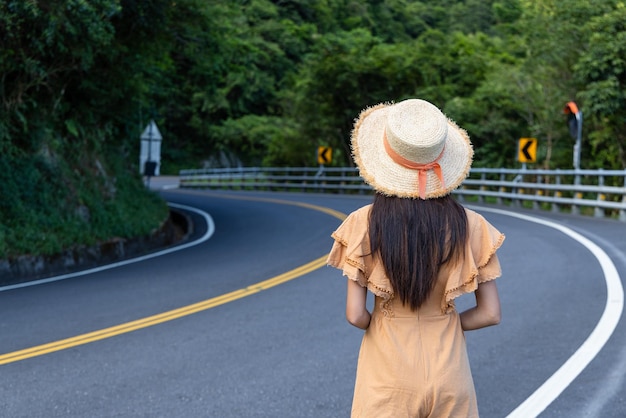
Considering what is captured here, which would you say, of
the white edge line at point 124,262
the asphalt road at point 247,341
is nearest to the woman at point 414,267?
the asphalt road at point 247,341

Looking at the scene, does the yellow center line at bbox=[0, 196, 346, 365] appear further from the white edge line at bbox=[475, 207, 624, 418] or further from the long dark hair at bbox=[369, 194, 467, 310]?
the long dark hair at bbox=[369, 194, 467, 310]

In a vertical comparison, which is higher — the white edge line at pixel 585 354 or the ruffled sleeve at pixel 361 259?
the ruffled sleeve at pixel 361 259

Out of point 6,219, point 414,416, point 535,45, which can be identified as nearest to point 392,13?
point 535,45

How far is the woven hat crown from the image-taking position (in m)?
3.00

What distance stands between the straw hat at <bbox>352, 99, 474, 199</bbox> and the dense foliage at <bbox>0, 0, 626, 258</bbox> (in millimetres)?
10817

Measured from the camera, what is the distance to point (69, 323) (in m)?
8.90

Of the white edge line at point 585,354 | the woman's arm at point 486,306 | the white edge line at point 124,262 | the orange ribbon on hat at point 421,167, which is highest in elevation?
the orange ribbon on hat at point 421,167

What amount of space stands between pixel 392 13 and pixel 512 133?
150 feet

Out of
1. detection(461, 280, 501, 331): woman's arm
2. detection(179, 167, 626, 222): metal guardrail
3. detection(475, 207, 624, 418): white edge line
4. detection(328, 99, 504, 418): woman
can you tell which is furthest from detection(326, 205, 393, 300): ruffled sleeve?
detection(179, 167, 626, 222): metal guardrail

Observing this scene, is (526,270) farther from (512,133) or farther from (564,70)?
(512,133)

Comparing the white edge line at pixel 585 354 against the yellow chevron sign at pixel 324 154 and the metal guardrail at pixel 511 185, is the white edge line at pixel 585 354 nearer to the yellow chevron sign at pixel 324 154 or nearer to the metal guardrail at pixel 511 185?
the metal guardrail at pixel 511 185

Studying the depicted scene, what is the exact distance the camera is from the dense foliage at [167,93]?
14.7 m

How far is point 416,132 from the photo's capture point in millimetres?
3010

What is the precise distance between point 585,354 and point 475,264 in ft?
15.4
